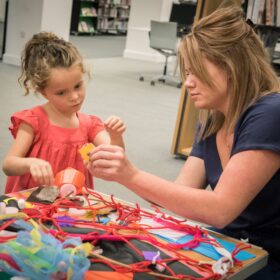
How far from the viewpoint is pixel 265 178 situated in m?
1.29

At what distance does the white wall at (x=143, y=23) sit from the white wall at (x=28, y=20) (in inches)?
108

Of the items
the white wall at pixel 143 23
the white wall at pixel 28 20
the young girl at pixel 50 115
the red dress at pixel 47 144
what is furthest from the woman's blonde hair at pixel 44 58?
the white wall at pixel 143 23

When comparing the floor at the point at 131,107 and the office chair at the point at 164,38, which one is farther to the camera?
the office chair at the point at 164,38

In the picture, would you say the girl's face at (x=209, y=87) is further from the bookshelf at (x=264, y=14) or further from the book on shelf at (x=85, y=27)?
the book on shelf at (x=85, y=27)

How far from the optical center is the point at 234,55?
135 cm

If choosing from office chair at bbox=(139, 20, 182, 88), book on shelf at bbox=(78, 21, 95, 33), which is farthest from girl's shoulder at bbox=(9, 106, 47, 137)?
book on shelf at bbox=(78, 21, 95, 33)

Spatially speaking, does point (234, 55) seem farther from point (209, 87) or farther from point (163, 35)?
point (163, 35)

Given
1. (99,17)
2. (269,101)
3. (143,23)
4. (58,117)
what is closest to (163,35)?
(143,23)

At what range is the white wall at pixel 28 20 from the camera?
759 cm

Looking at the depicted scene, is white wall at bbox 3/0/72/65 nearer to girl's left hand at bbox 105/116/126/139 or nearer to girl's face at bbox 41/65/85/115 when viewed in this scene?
girl's face at bbox 41/65/85/115

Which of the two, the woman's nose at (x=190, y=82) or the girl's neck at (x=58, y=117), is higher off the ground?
the woman's nose at (x=190, y=82)

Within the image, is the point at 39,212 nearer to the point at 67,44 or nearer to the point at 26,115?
the point at 26,115

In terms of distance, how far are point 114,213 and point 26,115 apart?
694 mm

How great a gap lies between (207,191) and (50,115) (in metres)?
0.87
